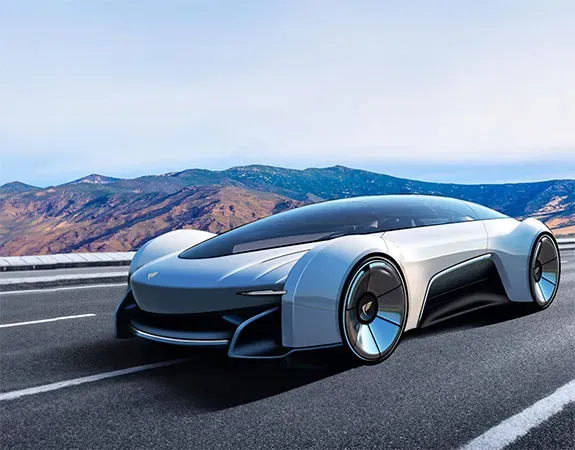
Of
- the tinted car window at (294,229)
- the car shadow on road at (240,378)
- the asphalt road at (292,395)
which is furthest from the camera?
the tinted car window at (294,229)

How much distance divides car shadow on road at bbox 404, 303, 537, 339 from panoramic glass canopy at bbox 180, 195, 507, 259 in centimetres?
95

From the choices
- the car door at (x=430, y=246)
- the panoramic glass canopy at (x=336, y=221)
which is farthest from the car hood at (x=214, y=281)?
the car door at (x=430, y=246)

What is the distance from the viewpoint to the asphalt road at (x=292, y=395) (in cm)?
305

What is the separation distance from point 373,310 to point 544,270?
2.76 metres

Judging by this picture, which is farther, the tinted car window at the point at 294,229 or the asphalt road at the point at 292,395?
the tinted car window at the point at 294,229

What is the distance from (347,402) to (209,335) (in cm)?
100

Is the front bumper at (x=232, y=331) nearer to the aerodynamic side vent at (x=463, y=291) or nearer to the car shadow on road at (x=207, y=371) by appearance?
the car shadow on road at (x=207, y=371)

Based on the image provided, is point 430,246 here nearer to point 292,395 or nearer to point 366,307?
point 366,307

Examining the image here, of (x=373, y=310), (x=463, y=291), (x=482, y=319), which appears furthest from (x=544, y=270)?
(x=373, y=310)

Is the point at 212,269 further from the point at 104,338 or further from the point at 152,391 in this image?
the point at 104,338

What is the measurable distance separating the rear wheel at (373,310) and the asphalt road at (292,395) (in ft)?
0.60

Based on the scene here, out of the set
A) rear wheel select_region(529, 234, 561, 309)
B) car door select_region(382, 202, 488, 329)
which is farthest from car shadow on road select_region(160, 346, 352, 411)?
rear wheel select_region(529, 234, 561, 309)

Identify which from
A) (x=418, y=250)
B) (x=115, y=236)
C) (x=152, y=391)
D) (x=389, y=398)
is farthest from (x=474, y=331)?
(x=115, y=236)

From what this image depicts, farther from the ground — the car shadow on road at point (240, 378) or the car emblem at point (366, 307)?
the car emblem at point (366, 307)
